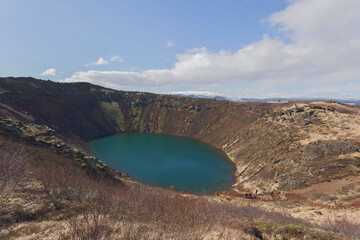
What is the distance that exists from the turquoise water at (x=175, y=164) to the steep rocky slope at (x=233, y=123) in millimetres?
6656

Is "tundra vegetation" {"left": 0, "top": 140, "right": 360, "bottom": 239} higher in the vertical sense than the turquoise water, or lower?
higher

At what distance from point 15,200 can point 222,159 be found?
71391 mm

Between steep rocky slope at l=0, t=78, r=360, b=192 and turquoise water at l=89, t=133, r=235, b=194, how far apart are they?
21.8 feet

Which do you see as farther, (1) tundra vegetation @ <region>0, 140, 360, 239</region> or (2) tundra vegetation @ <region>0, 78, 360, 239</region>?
(2) tundra vegetation @ <region>0, 78, 360, 239</region>

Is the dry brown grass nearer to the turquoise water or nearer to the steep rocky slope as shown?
the turquoise water

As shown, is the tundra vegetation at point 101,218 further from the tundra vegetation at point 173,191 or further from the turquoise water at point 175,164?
the turquoise water at point 175,164

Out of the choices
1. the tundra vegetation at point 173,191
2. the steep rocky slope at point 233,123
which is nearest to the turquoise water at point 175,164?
the tundra vegetation at point 173,191

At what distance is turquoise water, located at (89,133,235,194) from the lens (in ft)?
175

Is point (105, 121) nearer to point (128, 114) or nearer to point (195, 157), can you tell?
point (128, 114)

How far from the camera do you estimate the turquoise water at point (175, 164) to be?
53.5m

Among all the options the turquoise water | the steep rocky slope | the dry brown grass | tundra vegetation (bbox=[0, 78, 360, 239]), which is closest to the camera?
tundra vegetation (bbox=[0, 78, 360, 239])

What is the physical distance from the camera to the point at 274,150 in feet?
202

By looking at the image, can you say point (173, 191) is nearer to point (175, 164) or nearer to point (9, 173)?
point (175, 164)

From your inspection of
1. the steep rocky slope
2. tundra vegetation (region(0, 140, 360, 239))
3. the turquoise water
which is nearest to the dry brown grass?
tundra vegetation (region(0, 140, 360, 239))
